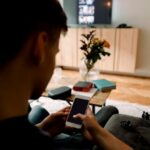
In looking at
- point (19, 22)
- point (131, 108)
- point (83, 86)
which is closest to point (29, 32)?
point (19, 22)

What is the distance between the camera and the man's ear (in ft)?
1.17

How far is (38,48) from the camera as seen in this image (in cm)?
36

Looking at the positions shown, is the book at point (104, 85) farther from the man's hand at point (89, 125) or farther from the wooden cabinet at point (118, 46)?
the wooden cabinet at point (118, 46)

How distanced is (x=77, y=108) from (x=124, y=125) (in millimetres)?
591

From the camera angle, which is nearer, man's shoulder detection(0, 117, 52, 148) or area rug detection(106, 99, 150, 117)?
man's shoulder detection(0, 117, 52, 148)

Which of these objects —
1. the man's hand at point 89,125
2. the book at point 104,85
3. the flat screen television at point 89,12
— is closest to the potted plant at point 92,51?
the book at point 104,85

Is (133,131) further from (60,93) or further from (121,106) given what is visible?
(121,106)

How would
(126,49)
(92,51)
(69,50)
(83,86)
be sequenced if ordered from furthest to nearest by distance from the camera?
(69,50) < (126,49) < (92,51) < (83,86)

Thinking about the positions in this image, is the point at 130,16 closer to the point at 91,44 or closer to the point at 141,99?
the point at 141,99

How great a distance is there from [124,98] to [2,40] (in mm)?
2790

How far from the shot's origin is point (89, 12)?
3912mm

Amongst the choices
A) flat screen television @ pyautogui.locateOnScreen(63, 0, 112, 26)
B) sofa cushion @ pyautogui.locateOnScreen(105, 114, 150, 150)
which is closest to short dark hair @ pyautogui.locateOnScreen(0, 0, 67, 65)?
sofa cushion @ pyautogui.locateOnScreen(105, 114, 150, 150)

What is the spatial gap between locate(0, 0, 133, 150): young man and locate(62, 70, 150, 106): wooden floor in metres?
2.60

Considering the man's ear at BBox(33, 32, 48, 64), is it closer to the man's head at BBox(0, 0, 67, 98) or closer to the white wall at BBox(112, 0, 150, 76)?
the man's head at BBox(0, 0, 67, 98)
